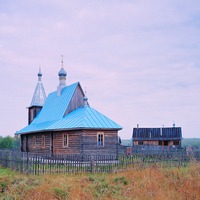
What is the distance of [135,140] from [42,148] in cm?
2182

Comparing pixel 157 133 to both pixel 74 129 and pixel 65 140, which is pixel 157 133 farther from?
pixel 74 129

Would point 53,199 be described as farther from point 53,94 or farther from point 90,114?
point 53,94

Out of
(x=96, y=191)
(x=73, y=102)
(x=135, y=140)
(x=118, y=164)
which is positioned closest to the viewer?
(x=96, y=191)

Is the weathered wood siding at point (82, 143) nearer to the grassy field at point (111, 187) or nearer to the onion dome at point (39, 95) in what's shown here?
the grassy field at point (111, 187)

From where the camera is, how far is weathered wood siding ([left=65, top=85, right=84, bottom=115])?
77.2 feet

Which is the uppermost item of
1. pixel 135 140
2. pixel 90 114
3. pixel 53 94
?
pixel 53 94

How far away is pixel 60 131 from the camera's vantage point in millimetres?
21672

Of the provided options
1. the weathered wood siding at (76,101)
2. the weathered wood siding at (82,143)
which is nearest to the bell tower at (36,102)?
the weathered wood siding at (76,101)

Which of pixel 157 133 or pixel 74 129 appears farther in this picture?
pixel 157 133

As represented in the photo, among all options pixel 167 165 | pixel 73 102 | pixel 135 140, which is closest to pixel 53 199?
pixel 167 165

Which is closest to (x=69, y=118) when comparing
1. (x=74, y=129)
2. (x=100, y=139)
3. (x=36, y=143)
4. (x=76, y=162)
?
(x=74, y=129)

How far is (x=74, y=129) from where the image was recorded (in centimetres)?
2028

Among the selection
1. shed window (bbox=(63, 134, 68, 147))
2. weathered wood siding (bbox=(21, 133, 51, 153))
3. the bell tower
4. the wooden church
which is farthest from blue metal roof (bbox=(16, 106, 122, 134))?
the bell tower

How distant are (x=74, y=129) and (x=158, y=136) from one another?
2481 cm
